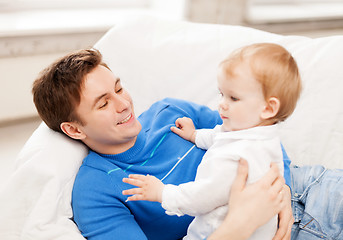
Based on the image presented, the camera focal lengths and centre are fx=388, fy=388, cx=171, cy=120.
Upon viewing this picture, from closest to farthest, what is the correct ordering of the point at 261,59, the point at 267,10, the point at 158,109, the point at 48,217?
the point at 261,59, the point at 48,217, the point at 158,109, the point at 267,10

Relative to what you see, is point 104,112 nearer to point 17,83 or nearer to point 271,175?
point 271,175

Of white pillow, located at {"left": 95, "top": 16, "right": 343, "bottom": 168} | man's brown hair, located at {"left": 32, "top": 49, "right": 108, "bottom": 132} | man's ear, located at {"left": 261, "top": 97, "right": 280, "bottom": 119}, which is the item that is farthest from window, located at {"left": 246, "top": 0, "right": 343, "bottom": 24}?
man's ear, located at {"left": 261, "top": 97, "right": 280, "bottom": 119}

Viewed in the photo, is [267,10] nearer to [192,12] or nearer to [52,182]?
[192,12]

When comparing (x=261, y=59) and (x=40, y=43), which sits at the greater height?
(x=261, y=59)

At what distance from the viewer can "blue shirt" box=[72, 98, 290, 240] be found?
1.08 meters

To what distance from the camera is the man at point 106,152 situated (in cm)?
109

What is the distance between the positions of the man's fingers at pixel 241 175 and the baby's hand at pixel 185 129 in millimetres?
408

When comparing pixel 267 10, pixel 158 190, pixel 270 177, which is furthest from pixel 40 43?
pixel 267 10

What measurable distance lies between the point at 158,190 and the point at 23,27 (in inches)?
51.4

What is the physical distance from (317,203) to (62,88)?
85cm

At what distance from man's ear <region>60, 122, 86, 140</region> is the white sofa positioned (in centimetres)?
3

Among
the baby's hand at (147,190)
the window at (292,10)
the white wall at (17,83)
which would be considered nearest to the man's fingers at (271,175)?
the baby's hand at (147,190)

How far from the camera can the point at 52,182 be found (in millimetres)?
1112

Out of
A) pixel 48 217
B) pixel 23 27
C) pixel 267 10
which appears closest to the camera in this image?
pixel 48 217
